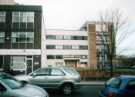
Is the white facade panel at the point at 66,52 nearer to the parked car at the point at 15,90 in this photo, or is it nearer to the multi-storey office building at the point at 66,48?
the multi-storey office building at the point at 66,48

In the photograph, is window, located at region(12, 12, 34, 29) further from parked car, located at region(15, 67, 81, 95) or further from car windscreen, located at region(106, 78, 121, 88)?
car windscreen, located at region(106, 78, 121, 88)

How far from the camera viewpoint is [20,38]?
4047 cm

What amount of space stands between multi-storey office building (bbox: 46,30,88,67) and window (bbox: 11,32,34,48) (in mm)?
42121

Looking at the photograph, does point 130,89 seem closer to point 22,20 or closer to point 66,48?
point 22,20

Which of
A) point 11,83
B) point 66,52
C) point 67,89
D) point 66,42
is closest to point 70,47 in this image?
point 66,52

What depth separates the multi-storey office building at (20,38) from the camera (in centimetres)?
3995

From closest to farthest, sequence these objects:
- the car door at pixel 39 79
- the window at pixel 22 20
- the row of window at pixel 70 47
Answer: the car door at pixel 39 79, the window at pixel 22 20, the row of window at pixel 70 47

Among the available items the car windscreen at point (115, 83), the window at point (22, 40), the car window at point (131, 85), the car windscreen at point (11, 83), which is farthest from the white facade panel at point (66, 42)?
the car windscreen at point (11, 83)

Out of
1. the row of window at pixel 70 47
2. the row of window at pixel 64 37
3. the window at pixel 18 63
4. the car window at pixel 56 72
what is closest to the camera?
the car window at pixel 56 72

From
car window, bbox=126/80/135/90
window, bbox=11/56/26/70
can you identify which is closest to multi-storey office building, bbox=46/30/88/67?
window, bbox=11/56/26/70

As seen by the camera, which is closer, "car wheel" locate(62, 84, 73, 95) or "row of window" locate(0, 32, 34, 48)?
"car wheel" locate(62, 84, 73, 95)

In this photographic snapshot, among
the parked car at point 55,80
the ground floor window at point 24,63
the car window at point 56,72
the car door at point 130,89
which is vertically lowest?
the ground floor window at point 24,63

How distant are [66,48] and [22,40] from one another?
144 ft

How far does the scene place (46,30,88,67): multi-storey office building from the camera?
8275 centimetres
